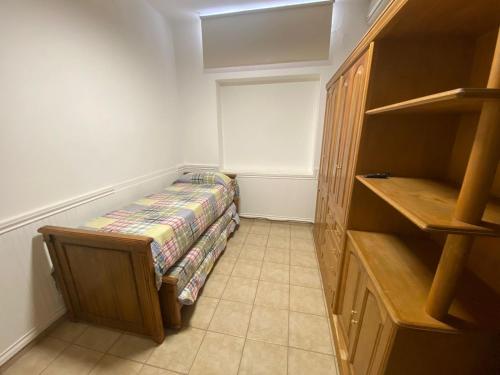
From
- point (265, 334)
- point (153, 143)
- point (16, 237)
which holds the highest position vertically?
point (153, 143)

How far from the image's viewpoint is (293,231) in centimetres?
306

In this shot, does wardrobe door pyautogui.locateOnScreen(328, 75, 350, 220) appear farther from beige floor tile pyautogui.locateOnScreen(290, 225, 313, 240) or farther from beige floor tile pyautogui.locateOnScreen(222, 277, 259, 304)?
beige floor tile pyautogui.locateOnScreen(290, 225, 313, 240)

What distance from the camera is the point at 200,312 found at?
5.62 ft

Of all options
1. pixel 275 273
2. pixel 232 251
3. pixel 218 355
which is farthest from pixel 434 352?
pixel 232 251

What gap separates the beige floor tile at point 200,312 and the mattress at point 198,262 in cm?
17

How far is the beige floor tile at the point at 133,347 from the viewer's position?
1387mm

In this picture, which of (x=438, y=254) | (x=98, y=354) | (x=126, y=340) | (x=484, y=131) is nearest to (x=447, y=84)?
(x=484, y=131)

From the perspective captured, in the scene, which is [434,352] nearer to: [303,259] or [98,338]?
[303,259]

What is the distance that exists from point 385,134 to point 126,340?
2.16 m

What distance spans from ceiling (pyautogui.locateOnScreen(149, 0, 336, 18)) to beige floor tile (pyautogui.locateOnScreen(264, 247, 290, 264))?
2917 mm

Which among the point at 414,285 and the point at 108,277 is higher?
the point at 414,285

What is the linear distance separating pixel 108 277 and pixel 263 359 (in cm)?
115

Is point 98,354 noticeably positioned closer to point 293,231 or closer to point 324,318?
point 324,318

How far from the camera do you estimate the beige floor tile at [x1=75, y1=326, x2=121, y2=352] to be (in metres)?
1.45
